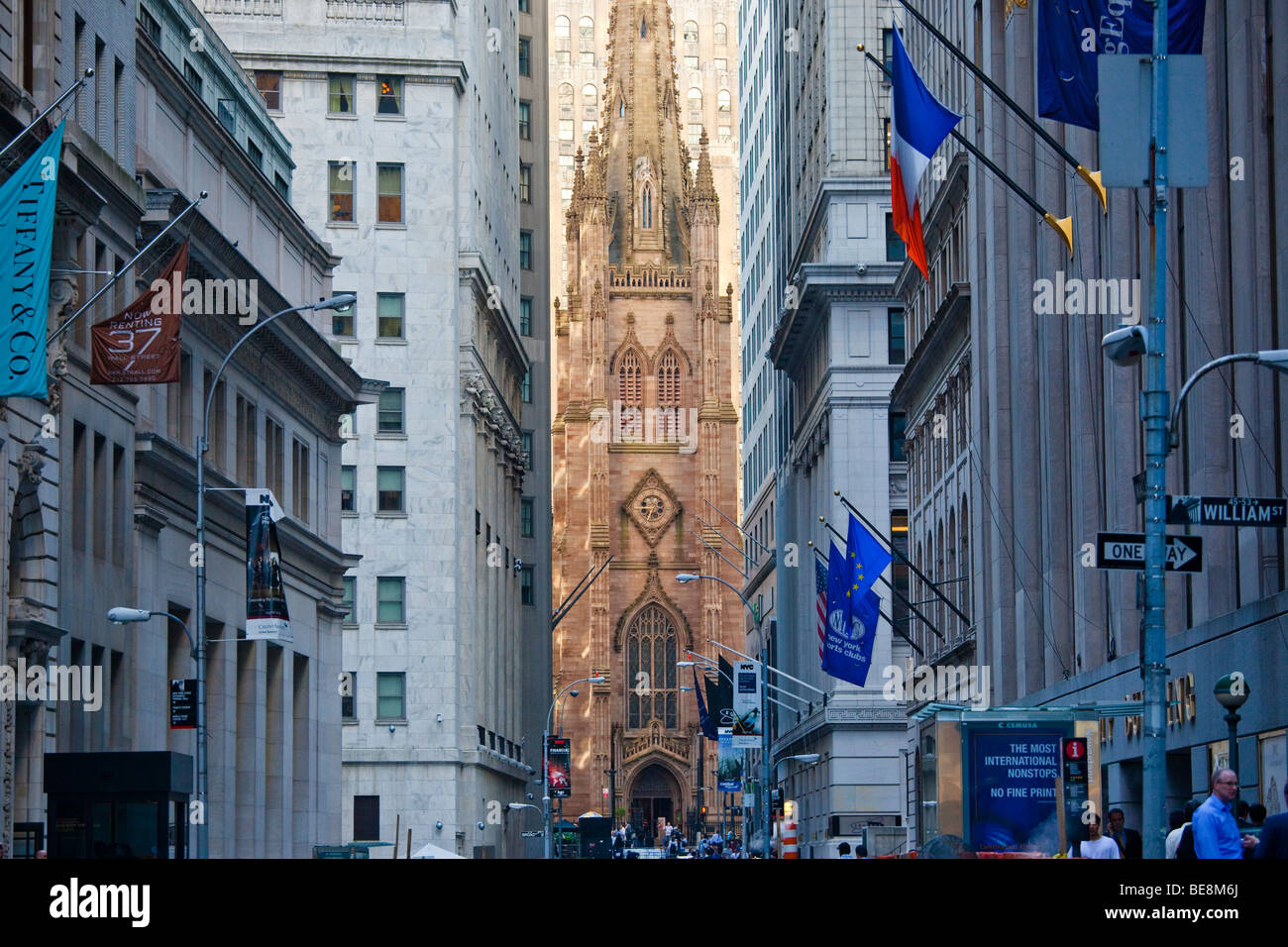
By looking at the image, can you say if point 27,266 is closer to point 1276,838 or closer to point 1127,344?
point 1127,344

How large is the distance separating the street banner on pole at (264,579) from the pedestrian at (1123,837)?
14.9m

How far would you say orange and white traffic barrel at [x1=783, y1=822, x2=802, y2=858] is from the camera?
47.2 meters

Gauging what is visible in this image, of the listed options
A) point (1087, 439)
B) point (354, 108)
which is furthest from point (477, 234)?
point (1087, 439)

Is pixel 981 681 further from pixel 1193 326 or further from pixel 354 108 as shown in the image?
pixel 354 108

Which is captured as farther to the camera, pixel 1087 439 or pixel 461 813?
pixel 461 813

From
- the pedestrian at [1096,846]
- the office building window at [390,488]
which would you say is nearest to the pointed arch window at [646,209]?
the office building window at [390,488]

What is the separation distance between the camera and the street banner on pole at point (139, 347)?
97.6 feet

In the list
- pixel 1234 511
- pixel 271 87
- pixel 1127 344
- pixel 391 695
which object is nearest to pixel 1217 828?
pixel 1234 511

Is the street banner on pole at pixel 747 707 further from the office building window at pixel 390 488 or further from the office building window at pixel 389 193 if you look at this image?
the office building window at pixel 389 193

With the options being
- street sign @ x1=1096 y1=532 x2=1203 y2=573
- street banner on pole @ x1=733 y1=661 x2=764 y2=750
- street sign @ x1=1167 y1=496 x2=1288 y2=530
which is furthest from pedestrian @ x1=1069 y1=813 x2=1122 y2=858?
street banner on pole @ x1=733 y1=661 x2=764 y2=750

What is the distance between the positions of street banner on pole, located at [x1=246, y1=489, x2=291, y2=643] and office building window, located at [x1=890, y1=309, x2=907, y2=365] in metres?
43.2

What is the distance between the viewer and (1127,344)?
18.7 m

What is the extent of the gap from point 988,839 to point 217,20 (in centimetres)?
5460

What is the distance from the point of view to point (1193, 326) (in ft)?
91.4
